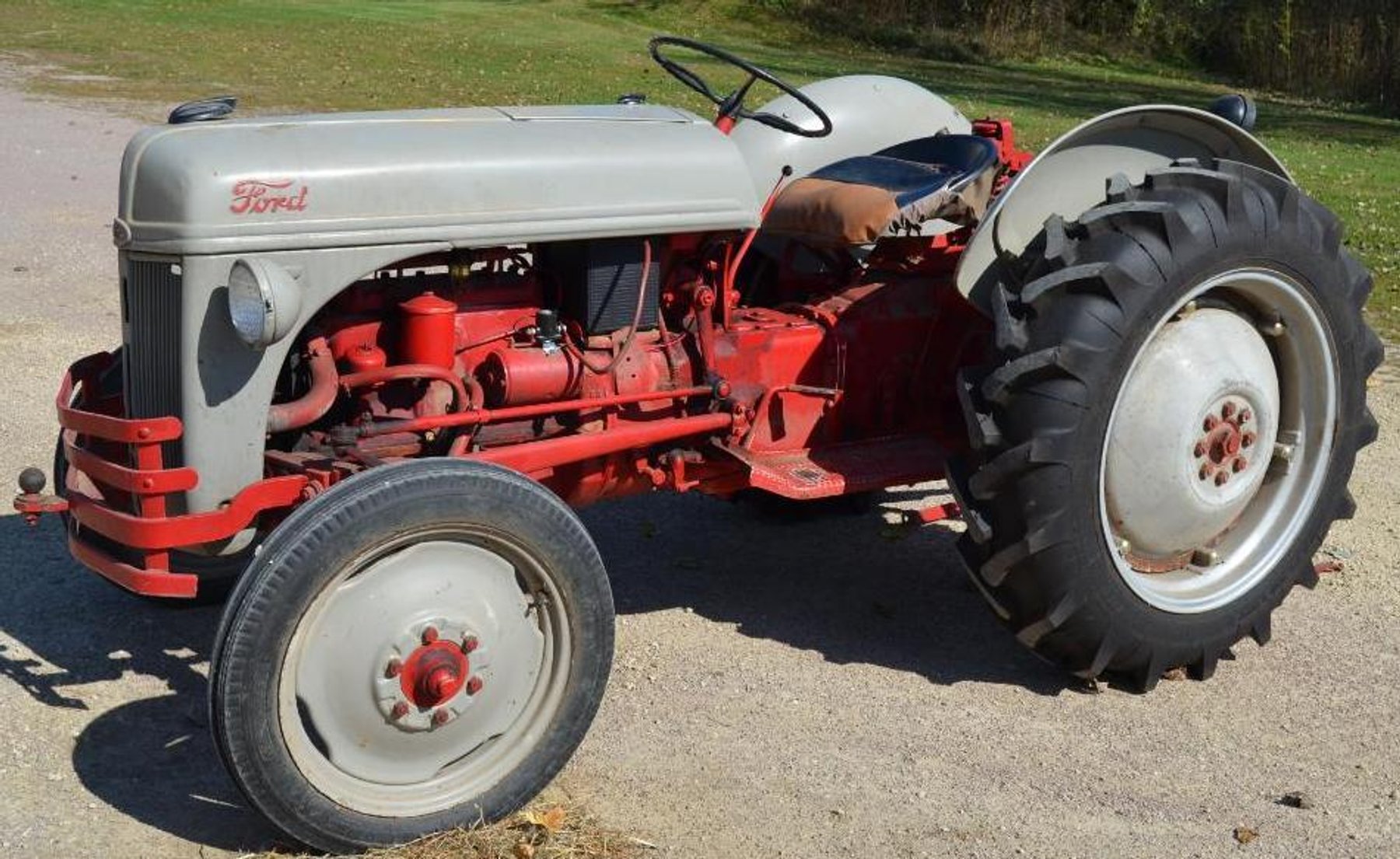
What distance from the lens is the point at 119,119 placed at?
15516 mm

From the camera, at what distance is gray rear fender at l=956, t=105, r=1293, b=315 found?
454 centimetres

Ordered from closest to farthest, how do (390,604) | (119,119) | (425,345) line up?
(390,604)
(425,345)
(119,119)

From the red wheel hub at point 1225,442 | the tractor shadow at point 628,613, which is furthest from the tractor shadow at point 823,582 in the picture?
the red wheel hub at point 1225,442

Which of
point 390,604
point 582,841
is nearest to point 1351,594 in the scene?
point 582,841

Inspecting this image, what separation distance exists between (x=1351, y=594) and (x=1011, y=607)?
5.39 ft

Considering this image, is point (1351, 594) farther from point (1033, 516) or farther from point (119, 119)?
point (119, 119)

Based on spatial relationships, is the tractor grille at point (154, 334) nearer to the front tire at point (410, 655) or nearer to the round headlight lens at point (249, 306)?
the round headlight lens at point (249, 306)

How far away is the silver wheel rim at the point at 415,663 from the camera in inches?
142

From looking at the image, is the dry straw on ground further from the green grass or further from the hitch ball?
the green grass

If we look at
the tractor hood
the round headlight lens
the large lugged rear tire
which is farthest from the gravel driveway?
the tractor hood

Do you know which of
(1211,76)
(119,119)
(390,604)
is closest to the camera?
(390,604)

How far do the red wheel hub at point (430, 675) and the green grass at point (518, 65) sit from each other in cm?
907

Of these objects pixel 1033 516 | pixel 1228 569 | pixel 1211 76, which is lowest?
pixel 1211 76

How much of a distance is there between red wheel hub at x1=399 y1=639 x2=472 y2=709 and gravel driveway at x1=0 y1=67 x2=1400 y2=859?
499 mm
